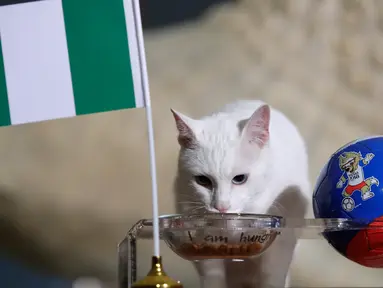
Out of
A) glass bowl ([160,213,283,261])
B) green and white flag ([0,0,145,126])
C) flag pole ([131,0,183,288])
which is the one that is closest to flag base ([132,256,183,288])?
flag pole ([131,0,183,288])

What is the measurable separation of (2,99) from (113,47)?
19cm

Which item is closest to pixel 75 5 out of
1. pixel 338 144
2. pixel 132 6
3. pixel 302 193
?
pixel 132 6

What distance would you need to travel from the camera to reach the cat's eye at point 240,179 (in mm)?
1115

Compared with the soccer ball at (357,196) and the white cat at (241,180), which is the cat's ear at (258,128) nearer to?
the white cat at (241,180)

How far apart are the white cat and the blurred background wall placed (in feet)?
0.90

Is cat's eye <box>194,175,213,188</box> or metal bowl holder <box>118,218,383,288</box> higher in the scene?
cat's eye <box>194,175,213,188</box>

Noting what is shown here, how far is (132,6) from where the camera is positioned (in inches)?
33.0

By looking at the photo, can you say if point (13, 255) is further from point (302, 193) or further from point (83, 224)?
point (302, 193)

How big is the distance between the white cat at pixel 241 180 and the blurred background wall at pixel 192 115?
0.27m

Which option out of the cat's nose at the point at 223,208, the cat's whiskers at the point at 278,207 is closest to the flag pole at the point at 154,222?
the cat's nose at the point at 223,208

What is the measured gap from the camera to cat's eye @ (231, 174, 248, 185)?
111cm

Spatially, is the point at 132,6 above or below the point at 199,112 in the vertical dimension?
above

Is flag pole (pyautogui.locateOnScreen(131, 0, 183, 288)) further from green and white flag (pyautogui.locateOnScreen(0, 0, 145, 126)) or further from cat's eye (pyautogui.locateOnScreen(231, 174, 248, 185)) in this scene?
cat's eye (pyautogui.locateOnScreen(231, 174, 248, 185))

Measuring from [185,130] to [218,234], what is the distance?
0.30m
